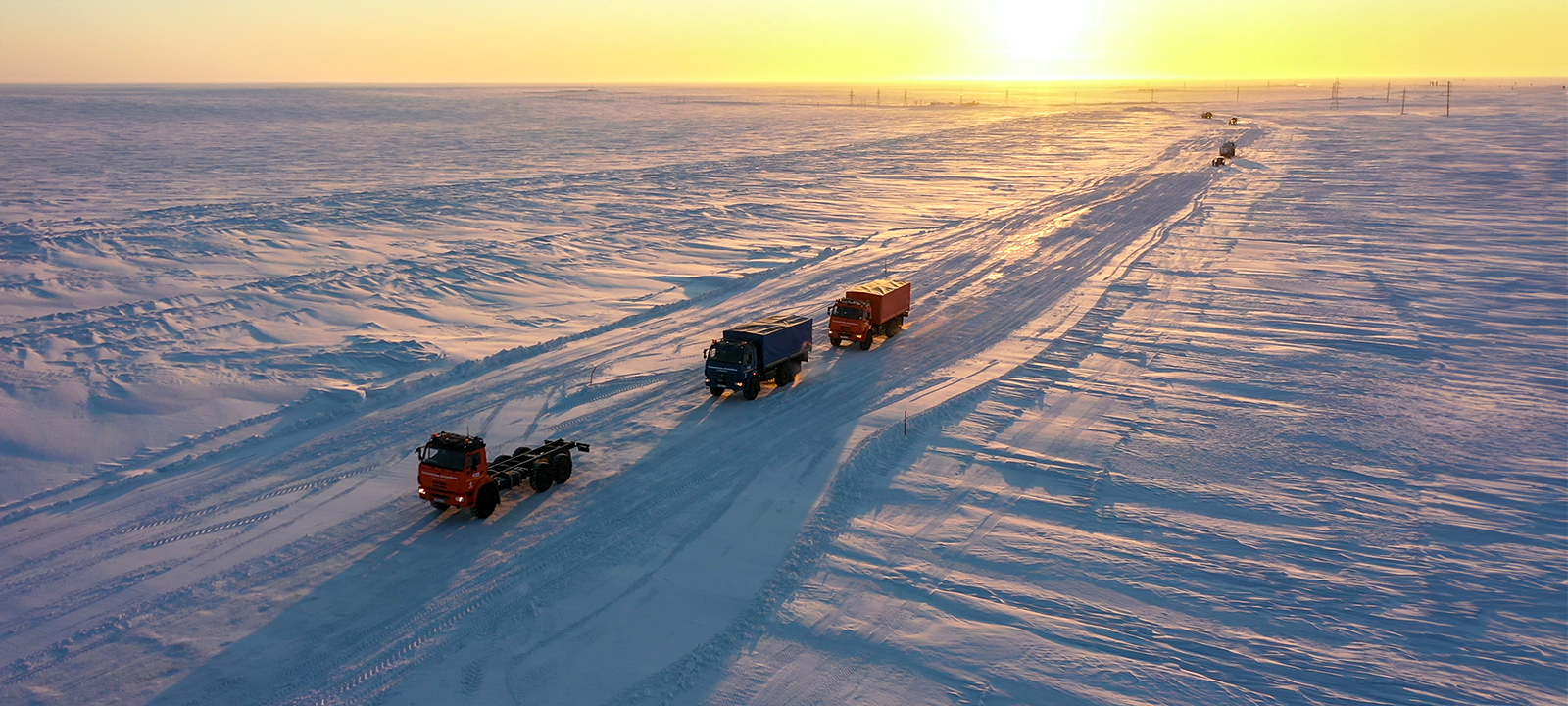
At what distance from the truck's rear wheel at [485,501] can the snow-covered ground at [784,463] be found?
57 centimetres

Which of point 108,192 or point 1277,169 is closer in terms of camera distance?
point 108,192

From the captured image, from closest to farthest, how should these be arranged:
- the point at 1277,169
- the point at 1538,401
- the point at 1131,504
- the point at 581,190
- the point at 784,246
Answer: the point at 1131,504
the point at 1538,401
the point at 784,246
the point at 581,190
the point at 1277,169

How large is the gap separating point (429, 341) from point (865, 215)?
105 ft

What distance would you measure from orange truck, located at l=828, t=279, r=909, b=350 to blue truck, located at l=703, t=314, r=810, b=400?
11.3ft

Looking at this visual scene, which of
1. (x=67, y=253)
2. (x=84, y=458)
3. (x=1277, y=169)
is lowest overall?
(x=84, y=458)

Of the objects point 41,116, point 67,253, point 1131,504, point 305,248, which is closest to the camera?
point 1131,504

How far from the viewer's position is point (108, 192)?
5550 centimetres

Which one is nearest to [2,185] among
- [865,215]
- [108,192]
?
[108,192]

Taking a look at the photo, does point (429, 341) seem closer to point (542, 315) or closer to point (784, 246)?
point (542, 315)

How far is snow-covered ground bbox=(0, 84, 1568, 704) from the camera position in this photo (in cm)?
1440

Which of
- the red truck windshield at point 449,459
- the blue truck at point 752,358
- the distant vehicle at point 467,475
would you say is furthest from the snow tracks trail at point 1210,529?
the red truck windshield at point 449,459

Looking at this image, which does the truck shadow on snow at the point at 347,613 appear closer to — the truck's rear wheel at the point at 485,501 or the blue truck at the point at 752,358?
the truck's rear wheel at the point at 485,501

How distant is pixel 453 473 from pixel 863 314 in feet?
48.7

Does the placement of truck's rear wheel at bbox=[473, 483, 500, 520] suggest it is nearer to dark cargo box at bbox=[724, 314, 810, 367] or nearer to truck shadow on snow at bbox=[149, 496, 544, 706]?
truck shadow on snow at bbox=[149, 496, 544, 706]
